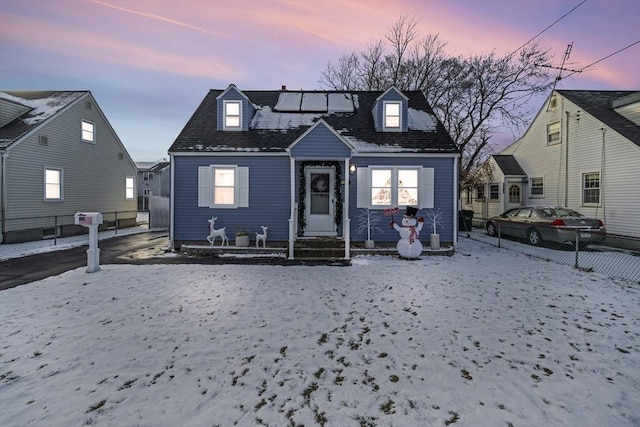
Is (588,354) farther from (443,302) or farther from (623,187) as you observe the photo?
(623,187)

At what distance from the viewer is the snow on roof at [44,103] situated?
13.6 m

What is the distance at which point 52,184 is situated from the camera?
13938 mm

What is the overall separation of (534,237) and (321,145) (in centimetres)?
1008

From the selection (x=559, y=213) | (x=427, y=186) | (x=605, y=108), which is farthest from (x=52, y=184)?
(x=605, y=108)

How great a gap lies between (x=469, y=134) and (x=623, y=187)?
1078cm

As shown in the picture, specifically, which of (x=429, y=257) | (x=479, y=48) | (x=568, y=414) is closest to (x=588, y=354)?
(x=568, y=414)

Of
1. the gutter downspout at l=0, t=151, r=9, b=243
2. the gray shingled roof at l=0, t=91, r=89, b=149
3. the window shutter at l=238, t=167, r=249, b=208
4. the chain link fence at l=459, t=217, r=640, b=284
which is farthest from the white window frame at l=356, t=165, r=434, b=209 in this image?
the gray shingled roof at l=0, t=91, r=89, b=149

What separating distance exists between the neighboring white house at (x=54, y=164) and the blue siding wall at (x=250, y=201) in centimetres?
611

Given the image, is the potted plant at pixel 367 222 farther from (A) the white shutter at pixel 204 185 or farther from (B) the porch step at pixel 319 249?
(A) the white shutter at pixel 204 185

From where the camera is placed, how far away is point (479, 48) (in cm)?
2011

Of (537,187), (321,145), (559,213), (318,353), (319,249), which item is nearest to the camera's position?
(318,353)

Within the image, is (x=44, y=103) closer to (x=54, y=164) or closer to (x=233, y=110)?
(x=54, y=164)

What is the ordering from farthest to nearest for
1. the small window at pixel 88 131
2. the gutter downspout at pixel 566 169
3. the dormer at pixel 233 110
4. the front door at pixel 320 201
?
the small window at pixel 88 131, the gutter downspout at pixel 566 169, the dormer at pixel 233 110, the front door at pixel 320 201

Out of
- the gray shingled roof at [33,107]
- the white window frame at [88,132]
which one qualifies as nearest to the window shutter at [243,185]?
the gray shingled roof at [33,107]
